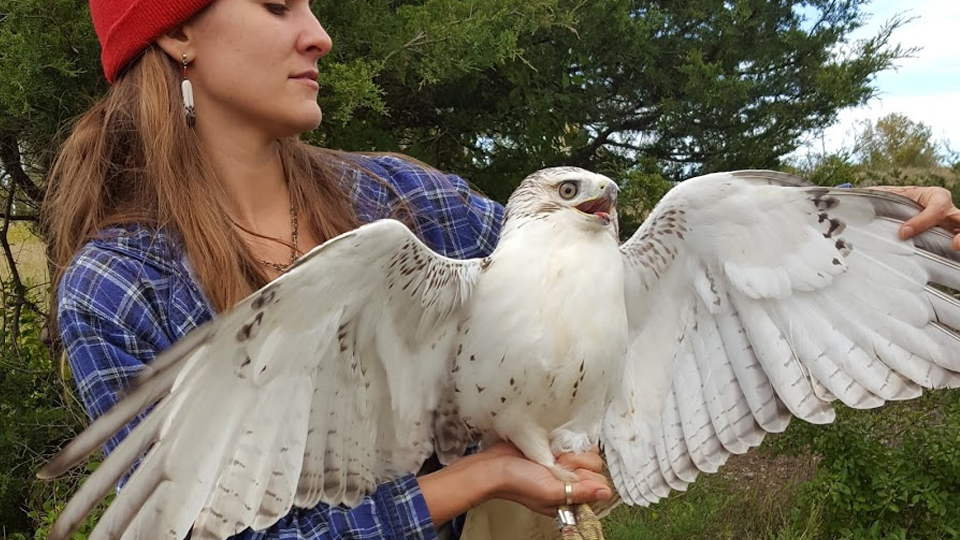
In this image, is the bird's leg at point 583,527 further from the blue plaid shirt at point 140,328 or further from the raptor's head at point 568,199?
the raptor's head at point 568,199

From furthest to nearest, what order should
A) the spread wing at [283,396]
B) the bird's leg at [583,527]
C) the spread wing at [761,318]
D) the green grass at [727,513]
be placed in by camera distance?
the green grass at [727,513] < the spread wing at [761,318] < the bird's leg at [583,527] < the spread wing at [283,396]

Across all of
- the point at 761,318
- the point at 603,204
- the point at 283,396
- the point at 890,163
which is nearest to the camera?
the point at 283,396

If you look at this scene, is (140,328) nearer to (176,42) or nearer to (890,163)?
(176,42)

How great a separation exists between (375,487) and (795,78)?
12.5ft

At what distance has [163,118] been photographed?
2107mm

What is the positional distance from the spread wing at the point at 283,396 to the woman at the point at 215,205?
14cm

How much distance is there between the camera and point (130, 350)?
5.89ft

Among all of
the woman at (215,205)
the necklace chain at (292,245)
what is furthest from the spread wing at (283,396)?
the necklace chain at (292,245)

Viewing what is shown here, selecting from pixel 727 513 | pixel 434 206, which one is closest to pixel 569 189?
pixel 434 206

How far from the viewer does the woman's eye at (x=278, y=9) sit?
2.02m

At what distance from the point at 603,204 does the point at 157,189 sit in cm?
106

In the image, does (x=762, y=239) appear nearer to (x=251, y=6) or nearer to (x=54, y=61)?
(x=251, y=6)

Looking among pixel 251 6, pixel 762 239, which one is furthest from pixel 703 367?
pixel 251 6

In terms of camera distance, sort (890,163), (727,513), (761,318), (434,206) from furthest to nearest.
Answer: (890,163) → (727,513) → (434,206) → (761,318)
